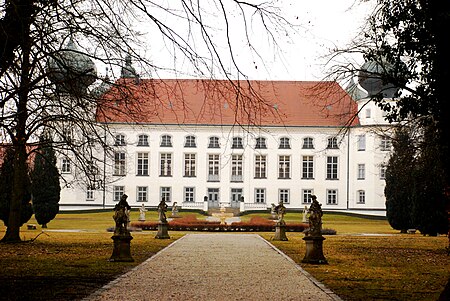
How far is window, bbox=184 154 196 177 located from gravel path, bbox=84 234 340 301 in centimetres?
4296

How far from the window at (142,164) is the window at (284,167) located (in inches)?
431

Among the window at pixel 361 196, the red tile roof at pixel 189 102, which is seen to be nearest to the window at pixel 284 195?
the window at pixel 361 196

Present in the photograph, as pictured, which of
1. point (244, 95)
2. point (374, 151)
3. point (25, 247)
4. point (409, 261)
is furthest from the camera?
point (374, 151)

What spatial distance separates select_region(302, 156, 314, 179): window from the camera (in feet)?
198

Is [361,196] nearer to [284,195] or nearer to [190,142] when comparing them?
[284,195]

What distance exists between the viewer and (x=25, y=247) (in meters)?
18.8

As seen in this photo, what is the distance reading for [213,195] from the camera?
197ft

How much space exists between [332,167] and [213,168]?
385 inches

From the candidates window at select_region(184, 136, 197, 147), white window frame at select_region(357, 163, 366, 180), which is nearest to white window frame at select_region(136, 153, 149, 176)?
window at select_region(184, 136, 197, 147)

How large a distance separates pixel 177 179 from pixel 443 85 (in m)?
53.2

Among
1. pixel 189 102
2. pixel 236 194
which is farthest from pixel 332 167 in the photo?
pixel 189 102

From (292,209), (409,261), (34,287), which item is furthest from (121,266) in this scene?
(292,209)

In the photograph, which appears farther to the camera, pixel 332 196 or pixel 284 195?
pixel 284 195

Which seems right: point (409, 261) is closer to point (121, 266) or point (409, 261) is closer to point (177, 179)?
point (121, 266)
